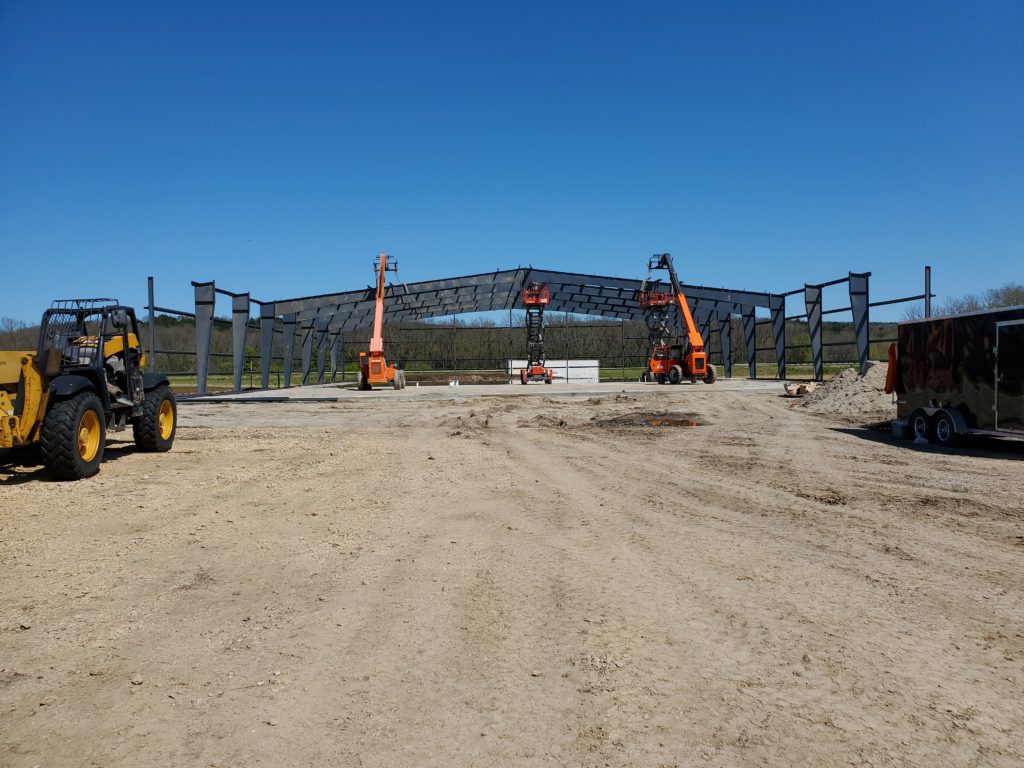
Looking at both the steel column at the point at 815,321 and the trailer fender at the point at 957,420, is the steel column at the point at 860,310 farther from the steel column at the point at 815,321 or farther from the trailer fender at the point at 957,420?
the trailer fender at the point at 957,420

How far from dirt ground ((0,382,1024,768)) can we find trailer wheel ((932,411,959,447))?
357cm

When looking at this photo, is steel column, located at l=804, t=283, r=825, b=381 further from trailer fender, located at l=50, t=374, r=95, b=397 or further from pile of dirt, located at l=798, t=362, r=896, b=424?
trailer fender, located at l=50, t=374, r=95, b=397

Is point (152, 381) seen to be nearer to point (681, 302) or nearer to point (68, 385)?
point (68, 385)

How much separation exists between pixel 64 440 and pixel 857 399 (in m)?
17.7

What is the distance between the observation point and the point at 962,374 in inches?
452

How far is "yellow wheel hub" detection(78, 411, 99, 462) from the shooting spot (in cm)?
895

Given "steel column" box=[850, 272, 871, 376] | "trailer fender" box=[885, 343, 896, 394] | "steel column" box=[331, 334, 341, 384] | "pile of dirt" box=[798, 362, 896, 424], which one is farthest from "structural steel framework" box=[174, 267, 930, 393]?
"trailer fender" box=[885, 343, 896, 394]

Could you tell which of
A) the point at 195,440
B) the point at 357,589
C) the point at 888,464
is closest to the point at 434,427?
the point at 195,440

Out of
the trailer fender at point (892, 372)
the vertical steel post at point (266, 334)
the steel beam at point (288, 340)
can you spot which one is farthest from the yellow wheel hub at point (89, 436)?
the steel beam at point (288, 340)

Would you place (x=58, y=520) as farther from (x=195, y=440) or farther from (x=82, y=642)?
(x=195, y=440)

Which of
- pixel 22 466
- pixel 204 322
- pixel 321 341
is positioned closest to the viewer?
pixel 22 466

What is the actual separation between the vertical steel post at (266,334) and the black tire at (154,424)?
21.2 meters

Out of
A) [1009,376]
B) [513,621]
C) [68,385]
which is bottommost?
[513,621]

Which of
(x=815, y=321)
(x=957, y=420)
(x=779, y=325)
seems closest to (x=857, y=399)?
(x=957, y=420)
